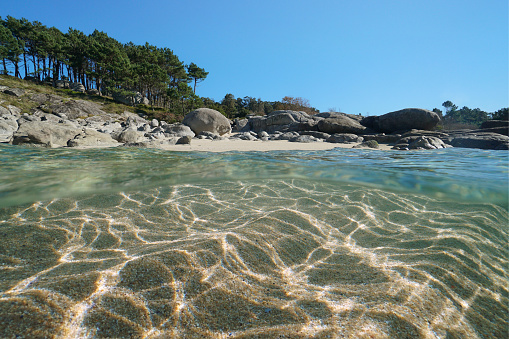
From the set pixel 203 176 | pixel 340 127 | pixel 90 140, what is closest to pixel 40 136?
pixel 90 140

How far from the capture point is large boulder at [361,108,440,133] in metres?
17.8

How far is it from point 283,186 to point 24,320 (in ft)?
11.9

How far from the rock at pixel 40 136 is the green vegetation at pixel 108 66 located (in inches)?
913

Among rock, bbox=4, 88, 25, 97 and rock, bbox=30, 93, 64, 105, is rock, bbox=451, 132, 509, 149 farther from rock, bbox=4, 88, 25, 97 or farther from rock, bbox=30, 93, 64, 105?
rock, bbox=4, 88, 25, 97

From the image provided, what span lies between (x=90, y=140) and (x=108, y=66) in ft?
110

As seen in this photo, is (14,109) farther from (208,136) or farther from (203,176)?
(203,176)

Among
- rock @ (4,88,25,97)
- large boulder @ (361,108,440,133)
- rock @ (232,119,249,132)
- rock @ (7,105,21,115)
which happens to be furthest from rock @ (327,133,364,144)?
rock @ (4,88,25,97)

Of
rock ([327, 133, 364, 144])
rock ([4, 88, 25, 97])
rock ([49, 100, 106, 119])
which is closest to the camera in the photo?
rock ([327, 133, 364, 144])

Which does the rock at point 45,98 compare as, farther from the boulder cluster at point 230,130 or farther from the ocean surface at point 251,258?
Result: the ocean surface at point 251,258

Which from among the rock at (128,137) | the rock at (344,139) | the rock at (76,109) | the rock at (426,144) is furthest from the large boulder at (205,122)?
the rock at (76,109)

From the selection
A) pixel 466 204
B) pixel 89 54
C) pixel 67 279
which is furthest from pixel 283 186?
pixel 89 54

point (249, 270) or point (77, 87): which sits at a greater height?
point (77, 87)

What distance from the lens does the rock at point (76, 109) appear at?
1158 inches

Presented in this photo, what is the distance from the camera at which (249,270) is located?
6.22 ft
